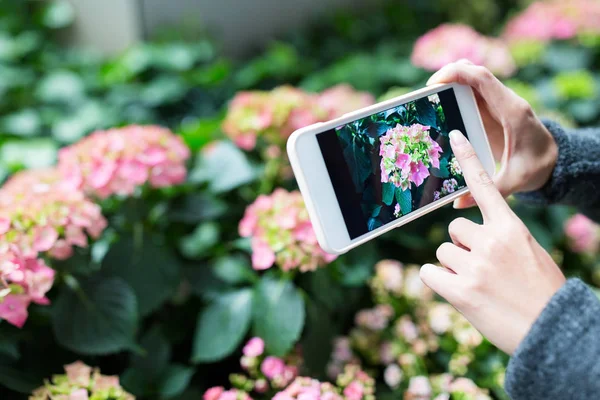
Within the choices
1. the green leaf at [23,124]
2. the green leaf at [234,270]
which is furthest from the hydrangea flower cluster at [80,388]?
the green leaf at [23,124]

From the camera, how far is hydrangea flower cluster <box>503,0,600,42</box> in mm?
1401

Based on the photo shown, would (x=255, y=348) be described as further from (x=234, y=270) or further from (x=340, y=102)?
(x=340, y=102)

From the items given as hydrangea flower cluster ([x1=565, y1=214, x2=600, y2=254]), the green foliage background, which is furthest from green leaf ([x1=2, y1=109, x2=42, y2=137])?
hydrangea flower cluster ([x1=565, y1=214, x2=600, y2=254])

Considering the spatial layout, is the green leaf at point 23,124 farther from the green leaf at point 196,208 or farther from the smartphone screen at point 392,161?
the smartphone screen at point 392,161

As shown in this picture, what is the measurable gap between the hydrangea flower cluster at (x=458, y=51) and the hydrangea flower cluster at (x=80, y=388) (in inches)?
33.1

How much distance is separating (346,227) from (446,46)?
0.71 meters

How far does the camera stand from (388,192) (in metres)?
0.50

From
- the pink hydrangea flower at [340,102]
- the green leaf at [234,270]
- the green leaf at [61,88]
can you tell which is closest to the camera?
the green leaf at [234,270]

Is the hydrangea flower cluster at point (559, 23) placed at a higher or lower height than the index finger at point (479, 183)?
lower

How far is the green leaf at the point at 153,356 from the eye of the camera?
25.6 inches

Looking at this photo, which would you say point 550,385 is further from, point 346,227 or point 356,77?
point 356,77

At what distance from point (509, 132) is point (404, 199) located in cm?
19

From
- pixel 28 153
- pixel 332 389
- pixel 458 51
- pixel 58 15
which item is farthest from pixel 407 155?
pixel 58 15

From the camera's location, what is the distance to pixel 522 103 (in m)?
0.58
